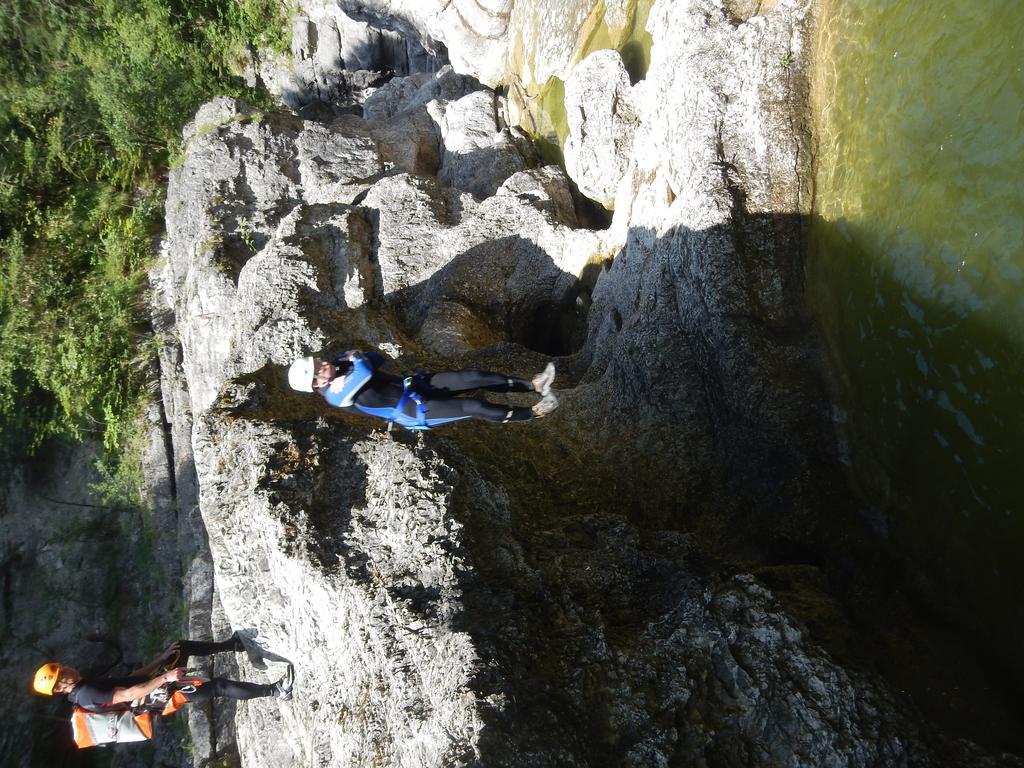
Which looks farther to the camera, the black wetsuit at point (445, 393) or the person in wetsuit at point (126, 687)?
the person in wetsuit at point (126, 687)

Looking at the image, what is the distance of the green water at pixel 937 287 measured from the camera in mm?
4098

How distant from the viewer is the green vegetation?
12.6 meters

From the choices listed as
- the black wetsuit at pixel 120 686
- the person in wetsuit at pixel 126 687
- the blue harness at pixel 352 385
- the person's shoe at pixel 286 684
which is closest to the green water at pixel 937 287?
the blue harness at pixel 352 385

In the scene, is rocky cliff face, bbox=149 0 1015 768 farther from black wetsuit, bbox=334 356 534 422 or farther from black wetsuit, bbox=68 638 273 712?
black wetsuit, bbox=68 638 273 712

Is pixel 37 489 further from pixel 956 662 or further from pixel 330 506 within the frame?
pixel 956 662

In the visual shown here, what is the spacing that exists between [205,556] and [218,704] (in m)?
2.36

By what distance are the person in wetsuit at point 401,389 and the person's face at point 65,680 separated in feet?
15.3

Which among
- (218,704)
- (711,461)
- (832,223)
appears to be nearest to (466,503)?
(711,461)

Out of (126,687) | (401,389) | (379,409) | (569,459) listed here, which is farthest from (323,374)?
(126,687)

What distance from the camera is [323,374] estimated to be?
530 cm

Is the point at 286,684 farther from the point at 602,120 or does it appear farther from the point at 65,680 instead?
the point at 602,120

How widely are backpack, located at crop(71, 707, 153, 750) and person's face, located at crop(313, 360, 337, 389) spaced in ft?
15.6

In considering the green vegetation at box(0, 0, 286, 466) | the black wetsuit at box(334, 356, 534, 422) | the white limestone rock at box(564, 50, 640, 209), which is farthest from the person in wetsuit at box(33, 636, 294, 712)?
the white limestone rock at box(564, 50, 640, 209)

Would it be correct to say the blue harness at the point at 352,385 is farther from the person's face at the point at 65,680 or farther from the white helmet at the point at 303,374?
the person's face at the point at 65,680
